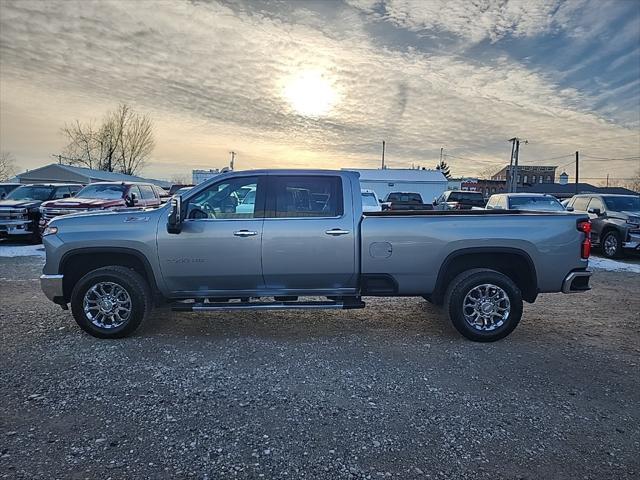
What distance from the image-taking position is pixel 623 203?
1226 centimetres

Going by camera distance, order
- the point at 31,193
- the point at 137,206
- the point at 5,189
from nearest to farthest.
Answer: the point at 137,206, the point at 31,193, the point at 5,189

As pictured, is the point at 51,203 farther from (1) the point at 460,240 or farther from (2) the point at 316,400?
(1) the point at 460,240

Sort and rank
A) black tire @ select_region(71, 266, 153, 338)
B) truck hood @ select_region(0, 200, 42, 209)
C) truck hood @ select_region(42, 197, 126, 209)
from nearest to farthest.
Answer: black tire @ select_region(71, 266, 153, 338) → truck hood @ select_region(42, 197, 126, 209) → truck hood @ select_region(0, 200, 42, 209)

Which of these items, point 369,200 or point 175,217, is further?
point 369,200

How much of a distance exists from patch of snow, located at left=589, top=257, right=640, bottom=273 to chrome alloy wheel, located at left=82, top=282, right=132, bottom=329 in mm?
10420

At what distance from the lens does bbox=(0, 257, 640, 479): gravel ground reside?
271 centimetres

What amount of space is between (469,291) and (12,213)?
1380 cm

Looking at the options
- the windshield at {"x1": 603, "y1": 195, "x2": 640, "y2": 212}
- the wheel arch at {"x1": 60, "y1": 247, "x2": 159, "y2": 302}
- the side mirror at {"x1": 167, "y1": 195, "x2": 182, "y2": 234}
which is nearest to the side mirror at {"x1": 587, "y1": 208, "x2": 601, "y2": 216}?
the windshield at {"x1": 603, "y1": 195, "x2": 640, "y2": 212}

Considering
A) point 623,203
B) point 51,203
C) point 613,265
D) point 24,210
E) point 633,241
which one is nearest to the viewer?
point 613,265

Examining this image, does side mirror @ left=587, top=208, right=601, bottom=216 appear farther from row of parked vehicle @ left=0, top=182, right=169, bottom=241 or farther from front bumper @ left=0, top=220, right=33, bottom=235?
front bumper @ left=0, top=220, right=33, bottom=235

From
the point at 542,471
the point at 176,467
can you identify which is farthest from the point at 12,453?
the point at 542,471

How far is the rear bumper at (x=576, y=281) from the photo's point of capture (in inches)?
189

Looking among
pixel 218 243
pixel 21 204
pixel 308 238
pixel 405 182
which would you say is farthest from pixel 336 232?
pixel 405 182

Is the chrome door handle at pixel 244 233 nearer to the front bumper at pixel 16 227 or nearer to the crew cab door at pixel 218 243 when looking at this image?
the crew cab door at pixel 218 243
